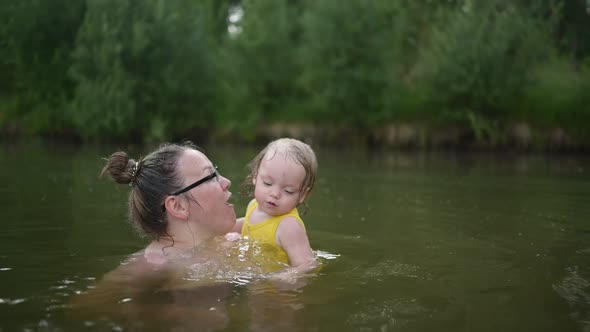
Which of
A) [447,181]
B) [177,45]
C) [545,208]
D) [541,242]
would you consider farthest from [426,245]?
[177,45]

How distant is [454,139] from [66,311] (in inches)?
873

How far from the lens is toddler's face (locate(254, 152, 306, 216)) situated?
412 cm

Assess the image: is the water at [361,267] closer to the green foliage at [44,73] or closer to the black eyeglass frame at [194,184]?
the black eyeglass frame at [194,184]

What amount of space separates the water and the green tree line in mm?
14879

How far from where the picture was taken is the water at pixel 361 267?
3.01 m

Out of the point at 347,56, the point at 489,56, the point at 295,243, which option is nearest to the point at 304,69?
the point at 347,56

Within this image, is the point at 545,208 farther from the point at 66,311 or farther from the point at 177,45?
the point at 177,45

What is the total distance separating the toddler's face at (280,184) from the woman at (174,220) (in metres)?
0.27

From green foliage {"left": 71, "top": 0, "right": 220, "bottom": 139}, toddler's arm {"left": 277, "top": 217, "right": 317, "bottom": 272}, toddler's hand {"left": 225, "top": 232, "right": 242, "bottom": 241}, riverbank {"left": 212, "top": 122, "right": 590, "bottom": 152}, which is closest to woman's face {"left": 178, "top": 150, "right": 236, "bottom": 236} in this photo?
toddler's hand {"left": 225, "top": 232, "right": 242, "bottom": 241}

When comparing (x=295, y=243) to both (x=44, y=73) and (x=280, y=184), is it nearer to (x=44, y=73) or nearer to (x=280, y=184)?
(x=280, y=184)

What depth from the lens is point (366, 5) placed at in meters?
26.5

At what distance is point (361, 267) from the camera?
4301 mm

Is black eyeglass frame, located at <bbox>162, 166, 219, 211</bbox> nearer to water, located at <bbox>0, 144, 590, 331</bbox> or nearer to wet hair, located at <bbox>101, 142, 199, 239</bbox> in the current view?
wet hair, located at <bbox>101, 142, 199, 239</bbox>

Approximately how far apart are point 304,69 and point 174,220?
998 inches
